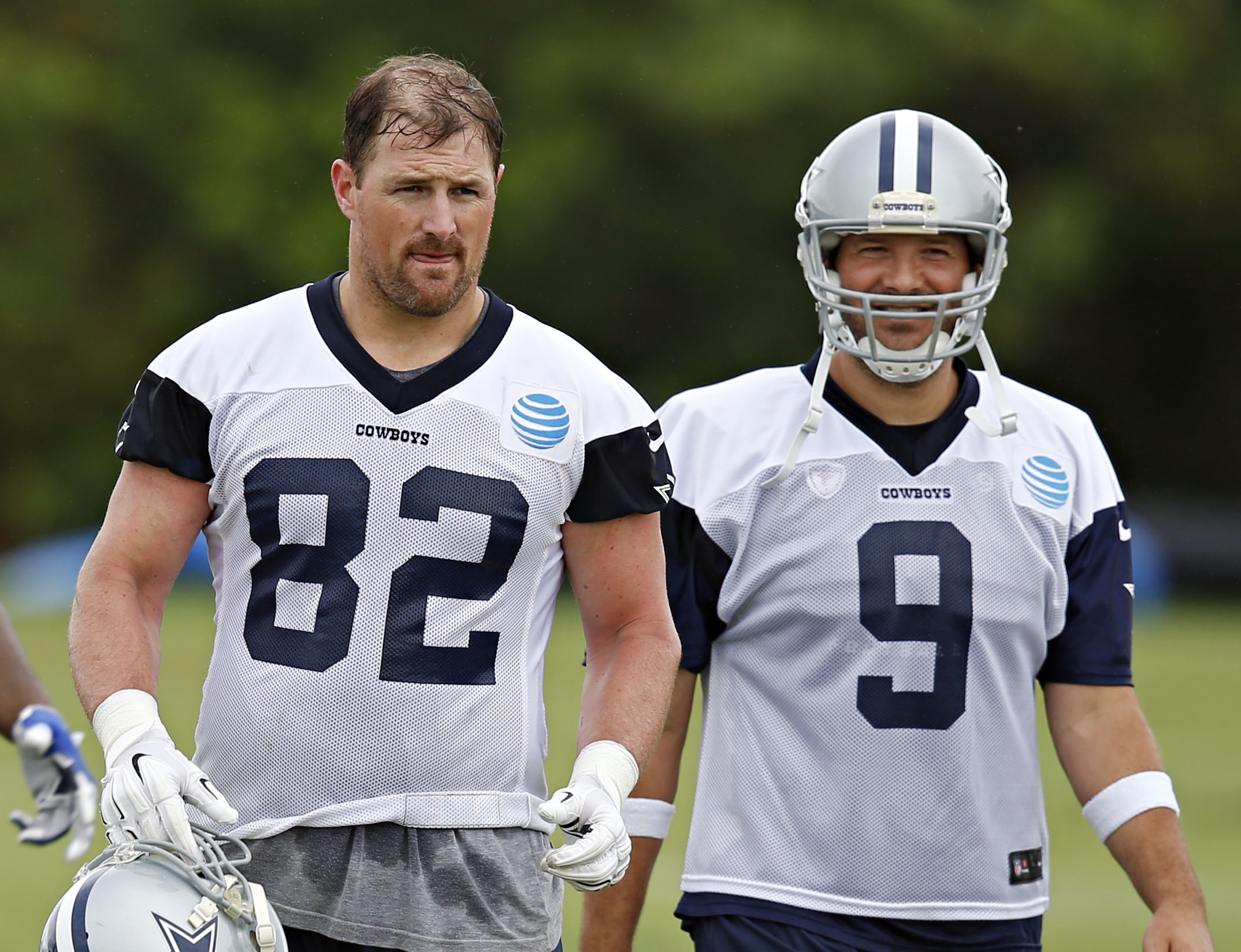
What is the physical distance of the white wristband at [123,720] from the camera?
125 inches

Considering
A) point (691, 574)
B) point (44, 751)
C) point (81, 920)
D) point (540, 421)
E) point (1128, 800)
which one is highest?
point (540, 421)

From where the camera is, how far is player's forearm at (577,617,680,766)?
3.45 meters

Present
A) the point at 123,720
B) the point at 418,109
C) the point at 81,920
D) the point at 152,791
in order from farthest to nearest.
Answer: the point at 418,109 < the point at 123,720 < the point at 152,791 < the point at 81,920

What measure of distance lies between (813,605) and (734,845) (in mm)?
475

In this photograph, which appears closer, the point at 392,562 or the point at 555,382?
the point at 392,562

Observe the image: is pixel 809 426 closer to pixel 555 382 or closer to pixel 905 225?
pixel 905 225

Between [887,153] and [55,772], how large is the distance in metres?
2.66

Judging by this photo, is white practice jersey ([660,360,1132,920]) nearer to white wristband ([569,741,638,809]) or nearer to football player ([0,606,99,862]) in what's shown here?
white wristband ([569,741,638,809])

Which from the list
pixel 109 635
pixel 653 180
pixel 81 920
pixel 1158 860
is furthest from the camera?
pixel 653 180

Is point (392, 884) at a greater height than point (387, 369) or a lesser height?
lesser

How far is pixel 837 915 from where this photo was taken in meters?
3.83

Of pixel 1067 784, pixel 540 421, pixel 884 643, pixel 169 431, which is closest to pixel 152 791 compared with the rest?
pixel 169 431

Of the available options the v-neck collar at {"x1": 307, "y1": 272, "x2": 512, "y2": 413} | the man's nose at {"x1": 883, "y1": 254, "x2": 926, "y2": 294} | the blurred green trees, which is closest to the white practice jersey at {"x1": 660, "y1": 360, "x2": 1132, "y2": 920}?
the man's nose at {"x1": 883, "y1": 254, "x2": 926, "y2": 294}

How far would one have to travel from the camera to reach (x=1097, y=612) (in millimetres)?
3938
